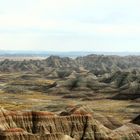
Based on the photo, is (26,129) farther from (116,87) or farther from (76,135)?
(116,87)

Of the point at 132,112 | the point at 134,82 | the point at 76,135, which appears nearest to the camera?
the point at 76,135

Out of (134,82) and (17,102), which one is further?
(134,82)

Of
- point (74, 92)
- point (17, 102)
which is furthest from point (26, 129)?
point (74, 92)

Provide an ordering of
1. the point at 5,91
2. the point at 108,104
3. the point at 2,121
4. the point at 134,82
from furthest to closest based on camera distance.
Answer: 1. the point at 5,91
2. the point at 134,82
3. the point at 108,104
4. the point at 2,121

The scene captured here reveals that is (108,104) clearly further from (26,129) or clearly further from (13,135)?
(13,135)

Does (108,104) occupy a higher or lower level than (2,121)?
lower

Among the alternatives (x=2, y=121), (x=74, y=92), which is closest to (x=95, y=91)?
(x=74, y=92)
